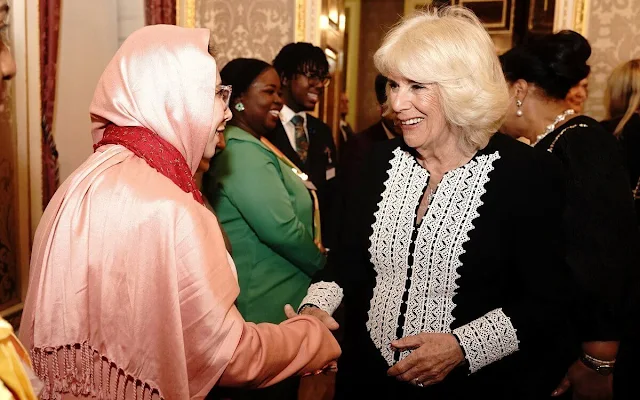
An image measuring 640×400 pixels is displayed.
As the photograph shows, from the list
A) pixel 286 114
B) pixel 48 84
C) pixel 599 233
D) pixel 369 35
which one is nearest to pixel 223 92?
Answer: pixel 599 233

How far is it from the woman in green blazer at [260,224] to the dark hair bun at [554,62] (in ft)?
3.36

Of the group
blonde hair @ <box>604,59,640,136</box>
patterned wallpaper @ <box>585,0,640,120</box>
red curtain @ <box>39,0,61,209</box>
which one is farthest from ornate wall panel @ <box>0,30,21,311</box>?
patterned wallpaper @ <box>585,0,640,120</box>

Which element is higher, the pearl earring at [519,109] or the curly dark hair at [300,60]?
the curly dark hair at [300,60]

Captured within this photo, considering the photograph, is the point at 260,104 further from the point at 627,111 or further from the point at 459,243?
the point at 627,111

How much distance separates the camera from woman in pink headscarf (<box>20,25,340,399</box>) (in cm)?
126

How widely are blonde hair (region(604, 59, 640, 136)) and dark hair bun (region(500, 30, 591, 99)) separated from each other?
67.8 inches

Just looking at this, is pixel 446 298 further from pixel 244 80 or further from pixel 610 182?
pixel 244 80

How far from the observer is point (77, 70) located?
3445mm

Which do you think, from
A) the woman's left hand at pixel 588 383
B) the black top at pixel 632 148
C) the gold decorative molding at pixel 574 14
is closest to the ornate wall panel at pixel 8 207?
the woman's left hand at pixel 588 383

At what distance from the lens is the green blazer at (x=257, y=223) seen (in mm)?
2324

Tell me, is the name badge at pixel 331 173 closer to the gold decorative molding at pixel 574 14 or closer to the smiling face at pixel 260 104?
the smiling face at pixel 260 104

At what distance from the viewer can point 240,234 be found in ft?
7.87

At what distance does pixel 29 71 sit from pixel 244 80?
101 cm

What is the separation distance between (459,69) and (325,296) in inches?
30.5
